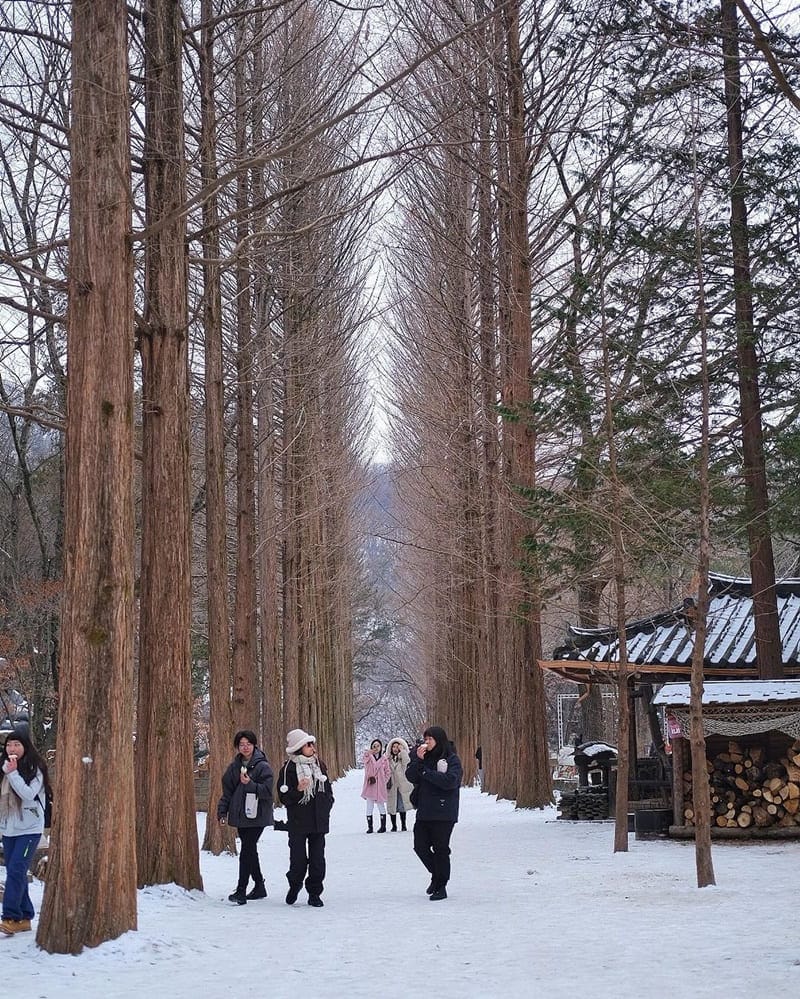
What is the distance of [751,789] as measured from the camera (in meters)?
15.5

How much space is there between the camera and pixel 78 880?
24.9ft

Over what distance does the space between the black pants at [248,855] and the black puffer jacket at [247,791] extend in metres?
0.05

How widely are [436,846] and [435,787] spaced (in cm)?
53

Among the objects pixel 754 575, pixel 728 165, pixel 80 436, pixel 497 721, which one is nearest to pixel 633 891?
pixel 80 436

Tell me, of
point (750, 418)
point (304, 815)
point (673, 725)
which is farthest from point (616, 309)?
point (304, 815)

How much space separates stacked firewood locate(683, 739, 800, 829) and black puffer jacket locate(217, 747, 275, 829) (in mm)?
6999

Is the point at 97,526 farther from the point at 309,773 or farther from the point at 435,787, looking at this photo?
the point at 435,787

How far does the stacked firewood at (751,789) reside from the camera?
15172mm

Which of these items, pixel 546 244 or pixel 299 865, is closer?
pixel 299 865

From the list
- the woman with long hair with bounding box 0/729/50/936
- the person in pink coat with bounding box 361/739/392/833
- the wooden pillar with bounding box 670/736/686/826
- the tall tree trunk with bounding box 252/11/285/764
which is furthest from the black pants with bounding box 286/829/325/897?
the person in pink coat with bounding box 361/739/392/833

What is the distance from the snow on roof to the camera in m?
14.6

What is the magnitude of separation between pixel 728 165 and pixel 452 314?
7.63m

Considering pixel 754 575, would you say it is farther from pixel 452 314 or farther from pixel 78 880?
pixel 78 880

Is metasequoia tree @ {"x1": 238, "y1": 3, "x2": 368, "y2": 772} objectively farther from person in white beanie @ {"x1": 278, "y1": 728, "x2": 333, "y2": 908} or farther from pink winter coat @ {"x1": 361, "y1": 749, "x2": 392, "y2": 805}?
person in white beanie @ {"x1": 278, "y1": 728, "x2": 333, "y2": 908}
